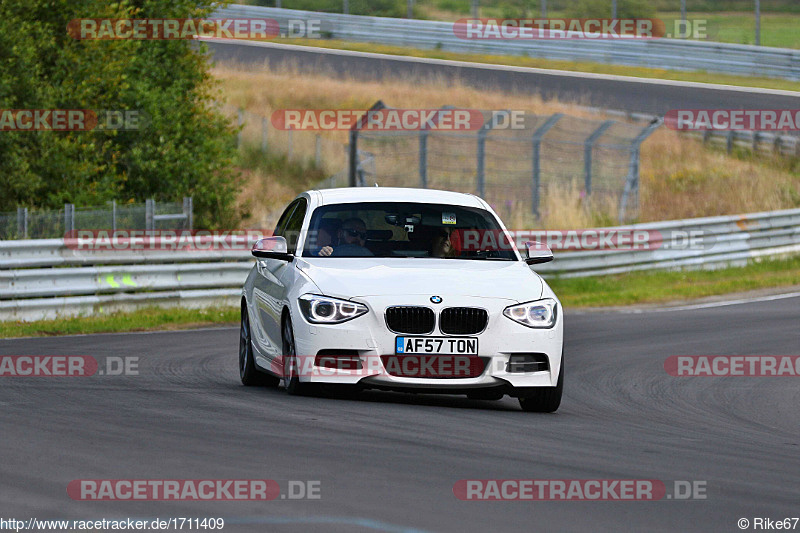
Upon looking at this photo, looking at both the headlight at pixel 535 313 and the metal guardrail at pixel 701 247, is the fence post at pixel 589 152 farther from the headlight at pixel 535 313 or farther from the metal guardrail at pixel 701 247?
the headlight at pixel 535 313

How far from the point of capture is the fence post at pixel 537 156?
1055 inches

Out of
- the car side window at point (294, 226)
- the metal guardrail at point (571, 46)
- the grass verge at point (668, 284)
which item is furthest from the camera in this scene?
the metal guardrail at point (571, 46)

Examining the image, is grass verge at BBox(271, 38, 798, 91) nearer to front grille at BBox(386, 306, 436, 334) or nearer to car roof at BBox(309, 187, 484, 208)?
car roof at BBox(309, 187, 484, 208)

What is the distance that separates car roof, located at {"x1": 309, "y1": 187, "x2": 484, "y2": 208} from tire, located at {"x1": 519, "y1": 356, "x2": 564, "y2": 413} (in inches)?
72.4

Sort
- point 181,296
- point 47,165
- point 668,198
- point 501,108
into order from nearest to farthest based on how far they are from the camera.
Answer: point 181,296 → point 47,165 → point 668,198 → point 501,108

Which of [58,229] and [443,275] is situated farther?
[58,229]

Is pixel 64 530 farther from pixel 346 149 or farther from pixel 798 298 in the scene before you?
pixel 346 149

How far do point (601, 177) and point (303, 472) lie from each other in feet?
79.2

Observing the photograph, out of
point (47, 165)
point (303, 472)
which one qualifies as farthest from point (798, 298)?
point (303, 472)

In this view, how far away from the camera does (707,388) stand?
12.5 meters

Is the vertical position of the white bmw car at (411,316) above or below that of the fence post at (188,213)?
above

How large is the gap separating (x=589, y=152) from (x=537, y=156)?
1.37 metres

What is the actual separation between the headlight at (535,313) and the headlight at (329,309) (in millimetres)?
1029

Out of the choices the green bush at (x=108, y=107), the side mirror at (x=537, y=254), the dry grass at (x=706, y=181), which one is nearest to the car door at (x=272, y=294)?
the side mirror at (x=537, y=254)
